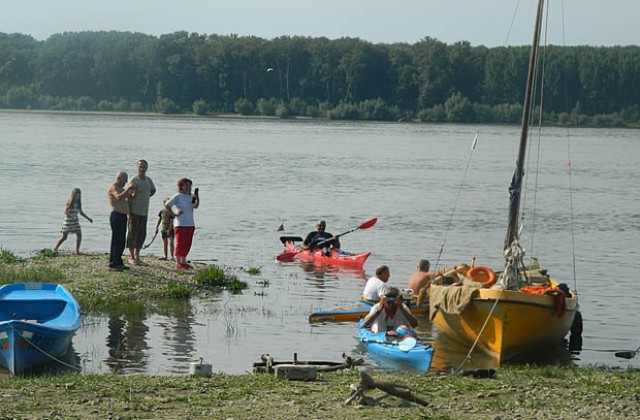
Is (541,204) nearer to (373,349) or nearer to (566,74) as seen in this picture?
(373,349)

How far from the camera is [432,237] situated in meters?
38.2

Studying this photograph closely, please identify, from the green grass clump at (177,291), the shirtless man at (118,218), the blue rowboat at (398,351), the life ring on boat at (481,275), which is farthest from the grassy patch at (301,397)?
the shirtless man at (118,218)

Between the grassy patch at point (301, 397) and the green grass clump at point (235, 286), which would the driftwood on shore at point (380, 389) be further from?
the green grass clump at point (235, 286)

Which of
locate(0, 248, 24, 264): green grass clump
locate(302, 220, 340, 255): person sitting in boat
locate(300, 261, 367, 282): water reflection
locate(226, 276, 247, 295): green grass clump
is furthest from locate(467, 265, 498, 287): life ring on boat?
locate(302, 220, 340, 255): person sitting in boat

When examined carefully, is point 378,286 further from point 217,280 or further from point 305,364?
point 217,280

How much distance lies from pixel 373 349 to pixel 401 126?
125843 millimetres

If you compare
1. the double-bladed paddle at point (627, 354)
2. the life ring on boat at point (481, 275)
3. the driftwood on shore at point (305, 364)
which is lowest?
the double-bladed paddle at point (627, 354)

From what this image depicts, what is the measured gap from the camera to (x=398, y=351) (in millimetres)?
16484

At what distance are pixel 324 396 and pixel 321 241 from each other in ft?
54.0

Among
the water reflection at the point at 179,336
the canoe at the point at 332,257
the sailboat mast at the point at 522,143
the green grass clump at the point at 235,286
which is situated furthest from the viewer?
the canoe at the point at 332,257

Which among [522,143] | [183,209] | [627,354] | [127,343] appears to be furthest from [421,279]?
[127,343]

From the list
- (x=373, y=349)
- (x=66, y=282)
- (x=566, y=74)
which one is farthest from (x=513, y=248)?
(x=566, y=74)

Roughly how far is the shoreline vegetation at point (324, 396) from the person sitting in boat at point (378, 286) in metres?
3.47

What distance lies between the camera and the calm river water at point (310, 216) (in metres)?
18.6
